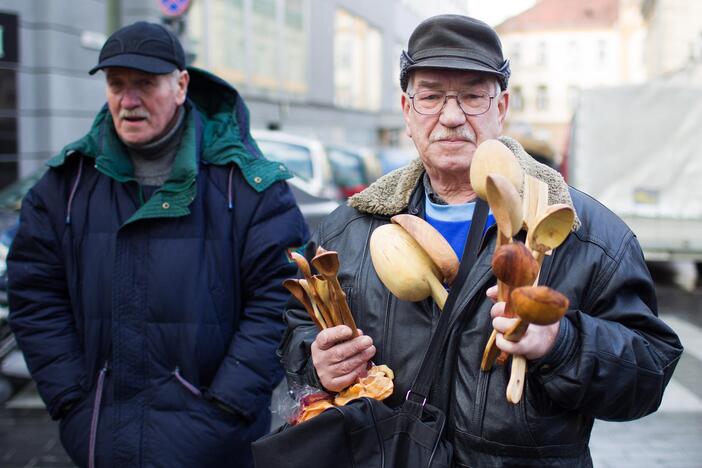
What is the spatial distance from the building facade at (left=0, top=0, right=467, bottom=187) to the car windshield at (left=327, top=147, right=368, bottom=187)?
2.69m

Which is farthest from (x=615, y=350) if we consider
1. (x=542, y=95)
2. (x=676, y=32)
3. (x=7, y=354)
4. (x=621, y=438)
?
(x=542, y=95)

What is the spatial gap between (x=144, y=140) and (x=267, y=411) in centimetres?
102

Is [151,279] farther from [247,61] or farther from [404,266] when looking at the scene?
[247,61]

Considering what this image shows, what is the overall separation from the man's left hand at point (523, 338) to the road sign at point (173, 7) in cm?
675

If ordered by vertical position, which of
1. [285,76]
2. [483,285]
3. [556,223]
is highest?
[285,76]

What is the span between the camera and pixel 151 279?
238 centimetres

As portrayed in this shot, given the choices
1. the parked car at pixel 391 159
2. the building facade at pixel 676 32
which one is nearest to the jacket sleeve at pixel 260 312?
the parked car at pixel 391 159

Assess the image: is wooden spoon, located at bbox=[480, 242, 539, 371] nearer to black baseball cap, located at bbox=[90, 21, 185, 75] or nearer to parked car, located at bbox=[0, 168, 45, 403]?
black baseball cap, located at bbox=[90, 21, 185, 75]

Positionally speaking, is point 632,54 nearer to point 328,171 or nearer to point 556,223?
point 328,171

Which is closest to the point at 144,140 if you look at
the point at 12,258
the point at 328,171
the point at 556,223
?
the point at 12,258

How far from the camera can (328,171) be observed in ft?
32.1

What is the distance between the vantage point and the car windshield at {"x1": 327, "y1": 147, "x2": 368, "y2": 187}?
426 inches

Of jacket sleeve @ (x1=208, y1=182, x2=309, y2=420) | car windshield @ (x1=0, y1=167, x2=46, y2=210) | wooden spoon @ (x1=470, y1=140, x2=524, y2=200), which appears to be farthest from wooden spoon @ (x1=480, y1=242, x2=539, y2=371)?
car windshield @ (x1=0, y1=167, x2=46, y2=210)

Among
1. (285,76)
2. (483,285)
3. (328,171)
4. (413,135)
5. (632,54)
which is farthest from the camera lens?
(632,54)
